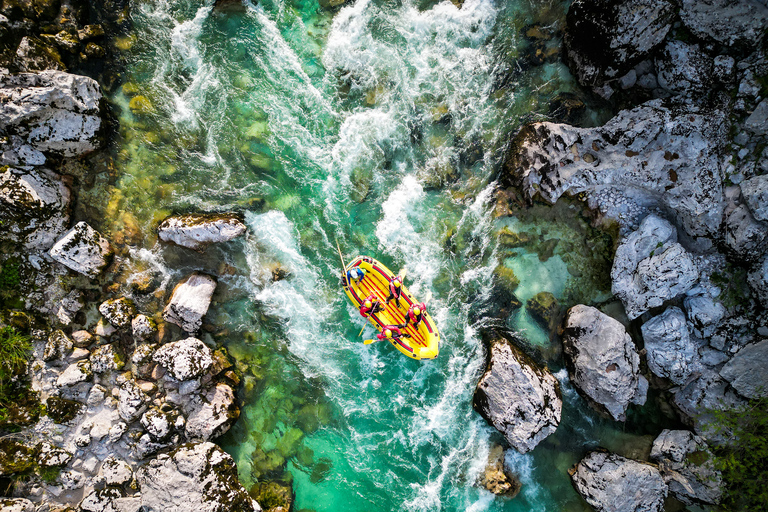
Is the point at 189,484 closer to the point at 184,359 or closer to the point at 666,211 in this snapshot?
the point at 184,359

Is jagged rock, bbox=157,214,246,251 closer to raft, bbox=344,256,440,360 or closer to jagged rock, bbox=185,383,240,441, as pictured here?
raft, bbox=344,256,440,360

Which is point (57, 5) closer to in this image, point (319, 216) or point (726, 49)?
point (319, 216)

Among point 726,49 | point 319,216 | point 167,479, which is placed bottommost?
point 167,479

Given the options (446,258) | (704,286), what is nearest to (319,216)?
(446,258)

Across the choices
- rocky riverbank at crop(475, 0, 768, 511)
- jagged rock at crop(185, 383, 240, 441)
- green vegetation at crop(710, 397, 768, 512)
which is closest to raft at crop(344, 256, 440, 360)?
rocky riverbank at crop(475, 0, 768, 511)

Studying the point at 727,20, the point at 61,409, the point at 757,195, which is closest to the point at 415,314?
the point at 757,195

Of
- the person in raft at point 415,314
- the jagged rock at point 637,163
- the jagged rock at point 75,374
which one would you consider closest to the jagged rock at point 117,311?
the jagged rock at point 75,374

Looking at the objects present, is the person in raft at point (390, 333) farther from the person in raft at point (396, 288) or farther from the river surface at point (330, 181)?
the river surface at point (330, 181)
